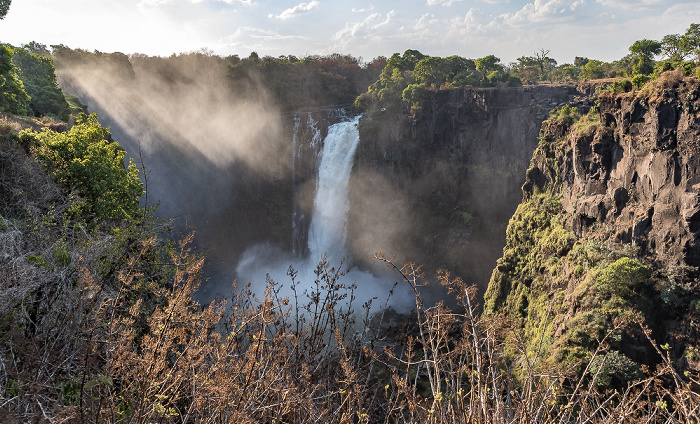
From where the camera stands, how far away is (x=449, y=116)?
1208 inches

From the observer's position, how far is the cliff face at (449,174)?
28500mm

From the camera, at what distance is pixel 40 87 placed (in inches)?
825

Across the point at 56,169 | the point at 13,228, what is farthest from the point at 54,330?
the point at 56,169

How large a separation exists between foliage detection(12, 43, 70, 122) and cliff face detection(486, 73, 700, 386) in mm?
23817

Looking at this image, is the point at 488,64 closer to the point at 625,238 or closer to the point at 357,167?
the point at 357,167

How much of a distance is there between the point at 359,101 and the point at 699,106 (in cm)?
2613

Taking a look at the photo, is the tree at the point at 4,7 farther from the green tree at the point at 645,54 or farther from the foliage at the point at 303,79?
the green tree at the point at 645,54

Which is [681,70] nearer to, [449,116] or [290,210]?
[449,116]

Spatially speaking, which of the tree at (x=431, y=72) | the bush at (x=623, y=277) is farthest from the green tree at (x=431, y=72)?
the bush at (x=623, y=277)

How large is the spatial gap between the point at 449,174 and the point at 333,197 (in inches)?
377

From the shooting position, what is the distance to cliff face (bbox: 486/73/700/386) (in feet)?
44.7

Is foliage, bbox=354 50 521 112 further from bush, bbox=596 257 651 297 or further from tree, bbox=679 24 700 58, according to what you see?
bush, bbox=596 257 651 297

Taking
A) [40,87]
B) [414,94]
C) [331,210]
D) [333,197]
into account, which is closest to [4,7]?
[40,87]

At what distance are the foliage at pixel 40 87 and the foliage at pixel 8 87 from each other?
8.10ft
